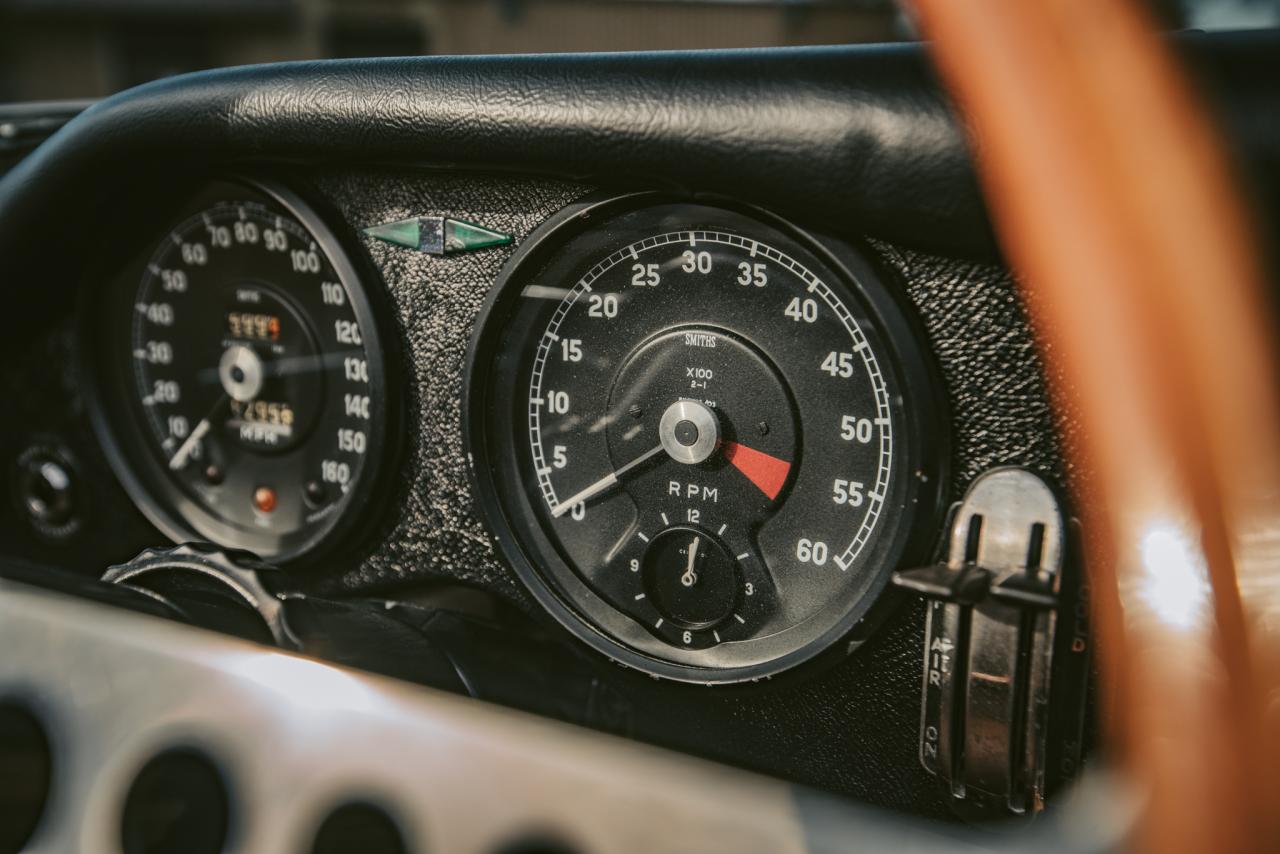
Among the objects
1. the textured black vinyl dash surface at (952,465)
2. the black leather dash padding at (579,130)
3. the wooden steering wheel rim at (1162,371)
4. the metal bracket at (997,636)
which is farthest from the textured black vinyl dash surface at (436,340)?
the wooden steering wheel rim at (1162,371)

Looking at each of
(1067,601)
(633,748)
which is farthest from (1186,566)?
(1067,601)

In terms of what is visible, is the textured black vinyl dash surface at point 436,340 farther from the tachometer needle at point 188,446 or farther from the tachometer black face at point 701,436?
the tachometer needle at point 188,446

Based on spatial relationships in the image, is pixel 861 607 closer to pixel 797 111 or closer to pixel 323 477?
pixel 797 111

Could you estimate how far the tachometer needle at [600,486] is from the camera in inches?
53.2

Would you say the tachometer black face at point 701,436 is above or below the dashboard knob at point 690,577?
above

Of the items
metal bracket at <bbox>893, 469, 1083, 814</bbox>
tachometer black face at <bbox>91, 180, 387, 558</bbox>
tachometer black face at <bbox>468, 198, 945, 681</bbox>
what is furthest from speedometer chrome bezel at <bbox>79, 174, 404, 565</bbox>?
metal bracket at <bbox>893, 469, 1083, 814</bbox>

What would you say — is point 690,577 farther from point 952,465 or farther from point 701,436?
point 952,465

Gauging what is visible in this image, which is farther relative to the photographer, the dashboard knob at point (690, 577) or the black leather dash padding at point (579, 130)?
the dashboard knob at point (690, 577)

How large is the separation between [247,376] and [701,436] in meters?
0.79

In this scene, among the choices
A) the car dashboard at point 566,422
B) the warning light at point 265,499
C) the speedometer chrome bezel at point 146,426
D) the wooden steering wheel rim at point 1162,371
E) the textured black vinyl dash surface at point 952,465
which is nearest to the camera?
the wooden steering wheel rim at point 1162,371

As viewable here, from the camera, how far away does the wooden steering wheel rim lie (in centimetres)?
40

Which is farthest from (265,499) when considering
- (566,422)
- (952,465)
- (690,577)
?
(952,465)

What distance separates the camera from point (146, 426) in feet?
5.83

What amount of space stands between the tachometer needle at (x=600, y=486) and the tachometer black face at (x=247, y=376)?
11.2 inches
